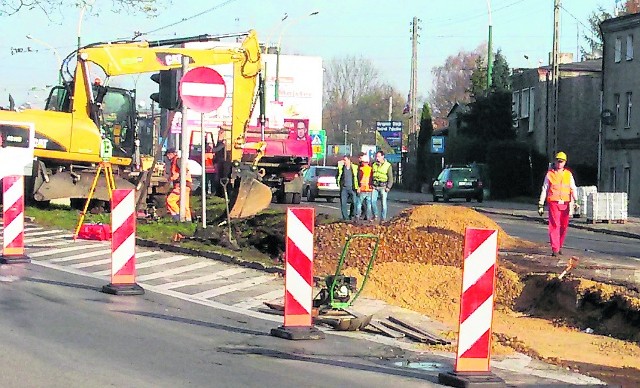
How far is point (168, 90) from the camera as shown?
19500 mm

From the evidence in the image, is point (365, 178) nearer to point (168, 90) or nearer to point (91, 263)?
point (168, 90)

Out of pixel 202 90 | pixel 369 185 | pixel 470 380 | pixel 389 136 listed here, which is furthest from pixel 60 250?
pixel 389 136

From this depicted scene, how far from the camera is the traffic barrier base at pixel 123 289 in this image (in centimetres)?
1243

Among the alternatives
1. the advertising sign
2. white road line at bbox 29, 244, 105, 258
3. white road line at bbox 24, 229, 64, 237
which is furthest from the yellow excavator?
the advertising sign

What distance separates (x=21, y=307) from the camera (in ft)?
36.5

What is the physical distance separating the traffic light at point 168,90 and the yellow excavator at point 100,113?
2808 mm

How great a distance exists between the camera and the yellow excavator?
2373cm

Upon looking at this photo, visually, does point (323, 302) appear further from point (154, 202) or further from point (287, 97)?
point (287, 97)

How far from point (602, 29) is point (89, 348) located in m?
42.9

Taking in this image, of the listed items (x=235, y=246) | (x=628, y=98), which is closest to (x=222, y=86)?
(x=235, y=246)

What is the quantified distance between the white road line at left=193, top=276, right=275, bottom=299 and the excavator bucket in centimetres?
661

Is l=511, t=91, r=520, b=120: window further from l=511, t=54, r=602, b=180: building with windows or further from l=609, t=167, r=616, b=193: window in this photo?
l=609, t=167, r=616, b=193: window

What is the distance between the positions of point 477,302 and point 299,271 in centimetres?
225

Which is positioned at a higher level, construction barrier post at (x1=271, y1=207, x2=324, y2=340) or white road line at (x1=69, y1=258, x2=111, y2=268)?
construction barrier post at (x1=271, y1=207, x2=324, y2=340)
